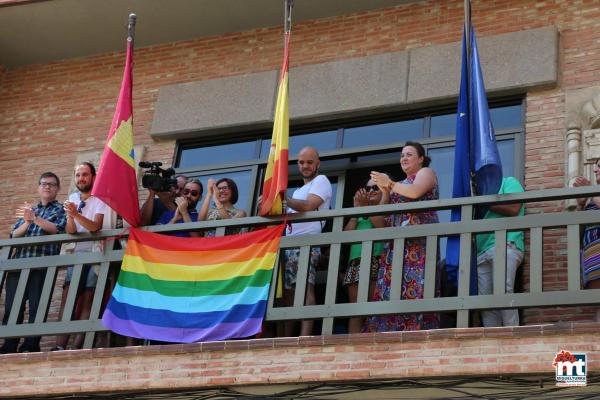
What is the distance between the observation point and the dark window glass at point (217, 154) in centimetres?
1215

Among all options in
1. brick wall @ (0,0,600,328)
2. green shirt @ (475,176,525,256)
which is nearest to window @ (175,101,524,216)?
brick wall @ (0,0,600,328)

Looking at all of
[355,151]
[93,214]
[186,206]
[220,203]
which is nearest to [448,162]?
[355,151]

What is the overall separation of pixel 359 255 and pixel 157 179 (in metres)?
2.02

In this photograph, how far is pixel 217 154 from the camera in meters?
12.3

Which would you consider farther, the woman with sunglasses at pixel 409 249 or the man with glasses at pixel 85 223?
the man with glasses at pixel 85 223

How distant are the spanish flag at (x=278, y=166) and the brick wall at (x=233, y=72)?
206 centimetres

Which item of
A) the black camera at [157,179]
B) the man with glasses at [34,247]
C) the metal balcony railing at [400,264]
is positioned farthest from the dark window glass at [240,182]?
the metal balcony railing at [400,264]

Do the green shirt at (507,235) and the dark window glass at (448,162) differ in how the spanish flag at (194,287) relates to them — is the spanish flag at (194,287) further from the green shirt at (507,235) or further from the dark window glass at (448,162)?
the dark window glass at (448,162)

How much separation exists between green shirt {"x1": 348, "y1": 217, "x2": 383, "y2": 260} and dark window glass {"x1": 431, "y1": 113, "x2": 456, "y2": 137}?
1.91 meters

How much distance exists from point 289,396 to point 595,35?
4591mm

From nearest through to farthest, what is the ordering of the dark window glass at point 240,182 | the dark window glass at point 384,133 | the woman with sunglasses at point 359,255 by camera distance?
the woman with sunglasses at point 359,255 < the dark window glass at point 384,133 < the dark window glass at point 240,182

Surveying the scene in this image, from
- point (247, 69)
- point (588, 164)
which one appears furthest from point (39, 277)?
point (588, 164)

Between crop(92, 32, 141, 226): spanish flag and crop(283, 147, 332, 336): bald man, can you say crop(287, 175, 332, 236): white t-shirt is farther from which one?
crop(92, 32, 141, 226): spanish flag

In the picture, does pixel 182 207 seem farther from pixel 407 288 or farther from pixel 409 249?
pixel 407 288
